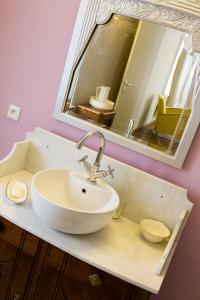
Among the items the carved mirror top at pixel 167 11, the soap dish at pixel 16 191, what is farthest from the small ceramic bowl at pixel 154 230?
the carved mirror top at pixel 167 11

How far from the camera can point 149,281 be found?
1120 millimetres

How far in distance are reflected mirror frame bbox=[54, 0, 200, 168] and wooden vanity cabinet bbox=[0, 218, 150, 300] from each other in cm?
56

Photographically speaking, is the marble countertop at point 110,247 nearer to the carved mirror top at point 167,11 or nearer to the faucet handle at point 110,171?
the faucet handle at point 110,171

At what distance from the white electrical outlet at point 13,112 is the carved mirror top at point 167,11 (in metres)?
0.70

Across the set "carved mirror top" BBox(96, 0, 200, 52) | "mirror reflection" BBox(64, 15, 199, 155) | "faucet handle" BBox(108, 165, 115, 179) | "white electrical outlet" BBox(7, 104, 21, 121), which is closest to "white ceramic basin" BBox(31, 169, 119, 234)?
"faucet handle" BBox(108, 165, 115, 179)

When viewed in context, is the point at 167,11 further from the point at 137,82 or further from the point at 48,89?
the point at 48,89

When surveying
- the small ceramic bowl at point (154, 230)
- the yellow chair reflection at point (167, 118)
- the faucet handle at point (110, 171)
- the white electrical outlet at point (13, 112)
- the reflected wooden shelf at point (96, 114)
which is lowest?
the small ceramic bowl at point (154, 230)

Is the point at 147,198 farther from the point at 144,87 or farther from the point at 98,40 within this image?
the point at 98,40

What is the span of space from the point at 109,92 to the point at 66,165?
1.38ft

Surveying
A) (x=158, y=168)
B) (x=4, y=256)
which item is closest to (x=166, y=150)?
(x=158, y=168)

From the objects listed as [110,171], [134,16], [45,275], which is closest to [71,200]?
[110,171]

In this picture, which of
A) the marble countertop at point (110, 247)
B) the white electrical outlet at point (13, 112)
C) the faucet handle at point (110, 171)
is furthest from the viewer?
the white electrical outlet at point (13, 112)

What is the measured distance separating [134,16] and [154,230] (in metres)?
0.93

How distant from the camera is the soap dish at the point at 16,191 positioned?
1333 mm
